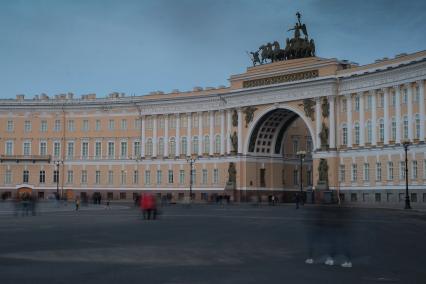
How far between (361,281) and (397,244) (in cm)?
894

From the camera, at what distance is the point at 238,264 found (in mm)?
16297

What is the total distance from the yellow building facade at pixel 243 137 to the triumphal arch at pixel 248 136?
139mm

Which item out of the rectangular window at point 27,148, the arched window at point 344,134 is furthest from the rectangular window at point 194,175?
the rectangular window at point 27,148

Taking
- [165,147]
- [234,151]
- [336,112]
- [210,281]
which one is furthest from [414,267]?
[165,147]

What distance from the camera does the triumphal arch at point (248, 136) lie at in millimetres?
65562

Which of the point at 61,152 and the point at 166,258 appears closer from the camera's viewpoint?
the point at 166,258

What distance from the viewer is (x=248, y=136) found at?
8056 centimetres

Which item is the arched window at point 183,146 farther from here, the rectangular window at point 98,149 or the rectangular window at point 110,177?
the rectangular window at point 98,149

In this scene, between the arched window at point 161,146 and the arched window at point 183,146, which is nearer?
the arched window at point 183,146

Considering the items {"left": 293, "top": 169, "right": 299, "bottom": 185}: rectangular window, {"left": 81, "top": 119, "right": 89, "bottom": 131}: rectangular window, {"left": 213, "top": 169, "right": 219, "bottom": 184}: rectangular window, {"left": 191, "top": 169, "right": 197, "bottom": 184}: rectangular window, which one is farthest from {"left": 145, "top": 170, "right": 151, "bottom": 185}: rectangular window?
{"left": 293, "top": 169, "right": 299, "bottom": 185}: rectangular window

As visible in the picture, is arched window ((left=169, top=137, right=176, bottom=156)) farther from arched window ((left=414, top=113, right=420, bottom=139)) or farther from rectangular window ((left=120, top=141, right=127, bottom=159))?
arched window ((left=414, top=113, right=420, bottom=139))

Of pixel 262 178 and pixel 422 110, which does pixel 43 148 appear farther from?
pixel 422 110

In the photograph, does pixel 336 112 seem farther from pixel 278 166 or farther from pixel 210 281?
pixel 210 281

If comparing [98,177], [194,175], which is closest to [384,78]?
[194,175]
